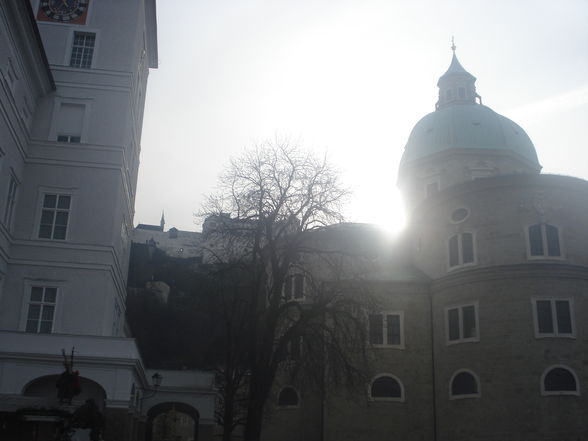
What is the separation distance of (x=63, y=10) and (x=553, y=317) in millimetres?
25111

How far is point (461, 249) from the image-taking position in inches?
1419

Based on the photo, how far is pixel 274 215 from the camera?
25859 mm

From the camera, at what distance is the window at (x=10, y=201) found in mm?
26391

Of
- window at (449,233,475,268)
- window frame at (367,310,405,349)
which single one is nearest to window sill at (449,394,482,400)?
window frame at (367,310,405,349)

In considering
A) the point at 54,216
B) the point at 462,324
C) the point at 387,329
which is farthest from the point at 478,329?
the point at 54,216

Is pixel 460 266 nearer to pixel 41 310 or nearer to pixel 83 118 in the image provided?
pixel 83 118

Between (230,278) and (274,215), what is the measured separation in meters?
3.04

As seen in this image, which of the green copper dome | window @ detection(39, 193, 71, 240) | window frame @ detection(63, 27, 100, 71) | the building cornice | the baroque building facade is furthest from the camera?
the green copper dome

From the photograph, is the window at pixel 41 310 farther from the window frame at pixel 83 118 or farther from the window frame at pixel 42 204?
the window frame at pixel 83 118

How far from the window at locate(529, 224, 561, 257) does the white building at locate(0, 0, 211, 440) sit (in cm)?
1871

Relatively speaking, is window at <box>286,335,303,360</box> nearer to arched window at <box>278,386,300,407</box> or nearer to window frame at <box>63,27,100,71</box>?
arched window at <box>278,386,300,407</box>

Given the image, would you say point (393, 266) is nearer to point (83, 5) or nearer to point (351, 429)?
point (351, 429)

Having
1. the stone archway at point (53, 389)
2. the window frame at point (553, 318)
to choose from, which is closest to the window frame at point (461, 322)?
the window frame at point (553, 318)

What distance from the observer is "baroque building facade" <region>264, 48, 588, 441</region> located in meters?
31.9
